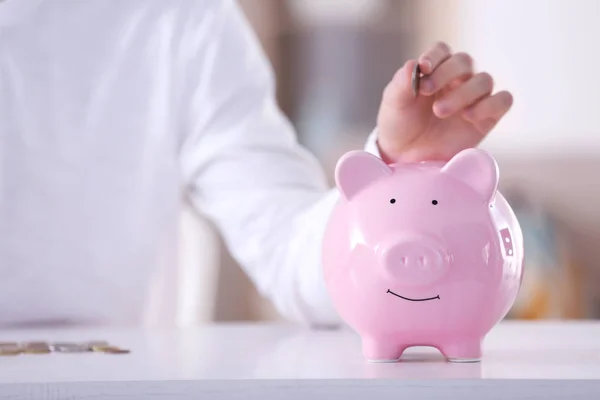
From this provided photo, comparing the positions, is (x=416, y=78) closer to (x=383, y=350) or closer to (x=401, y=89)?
(x=401, y=89)

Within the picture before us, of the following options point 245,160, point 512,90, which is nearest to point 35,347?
point 245,160

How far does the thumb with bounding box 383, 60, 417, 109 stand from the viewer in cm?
54

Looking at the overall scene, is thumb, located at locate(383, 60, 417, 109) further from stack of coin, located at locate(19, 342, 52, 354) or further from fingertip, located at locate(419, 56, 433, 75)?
stack of coin, located at locate(19, 342, 52, 354)

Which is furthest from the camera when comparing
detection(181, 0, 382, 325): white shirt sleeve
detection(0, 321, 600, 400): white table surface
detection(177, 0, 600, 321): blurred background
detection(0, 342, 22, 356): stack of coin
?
detection(177, 0, 600, 321): blurred background

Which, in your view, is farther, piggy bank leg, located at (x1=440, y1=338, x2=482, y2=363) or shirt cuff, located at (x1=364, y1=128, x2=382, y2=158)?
shirt cuff, located at (x1=364, y1=128, x2=382, y2=158)

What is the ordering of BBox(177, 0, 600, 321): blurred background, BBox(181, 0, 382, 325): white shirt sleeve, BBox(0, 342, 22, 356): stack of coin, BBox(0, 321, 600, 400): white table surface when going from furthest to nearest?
1. BBox(177, 0, 600, 321): blurred background
2. BBox(181, 0, 382, 325): white shirt sleeve
3. BBox(0, 342, 22, 356): stack of coin
4. BBox(0, 321, 600, 400): white table surface

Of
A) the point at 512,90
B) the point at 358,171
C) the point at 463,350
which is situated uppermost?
the point at 512,90

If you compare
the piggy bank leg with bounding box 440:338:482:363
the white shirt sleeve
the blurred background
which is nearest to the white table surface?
the piggy bank leg with bounding box 440:338:482:363

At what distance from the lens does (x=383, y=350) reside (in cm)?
48

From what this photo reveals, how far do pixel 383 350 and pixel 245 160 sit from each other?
43 cm

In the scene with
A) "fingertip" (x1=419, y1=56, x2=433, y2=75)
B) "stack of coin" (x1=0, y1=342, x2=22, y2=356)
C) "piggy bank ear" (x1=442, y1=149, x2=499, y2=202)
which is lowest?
"stack of coin" (x1=0, y1=342, x2=22, y2=356)

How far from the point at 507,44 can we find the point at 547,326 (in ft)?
4.62

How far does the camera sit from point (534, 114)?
2.01 metres

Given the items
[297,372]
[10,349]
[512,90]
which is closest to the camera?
[297,372]
